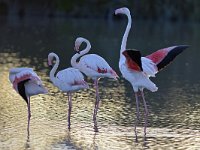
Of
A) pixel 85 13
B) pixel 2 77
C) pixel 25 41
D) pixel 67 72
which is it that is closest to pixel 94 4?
pixel 85 13

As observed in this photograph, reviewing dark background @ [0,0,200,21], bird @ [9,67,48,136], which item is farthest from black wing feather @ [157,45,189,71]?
dark background @ [0,0,200,21]

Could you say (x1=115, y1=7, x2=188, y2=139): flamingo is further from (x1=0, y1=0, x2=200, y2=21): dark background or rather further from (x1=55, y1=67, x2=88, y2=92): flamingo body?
(x1=0, y1=0, x2=200, y2=21): dark background

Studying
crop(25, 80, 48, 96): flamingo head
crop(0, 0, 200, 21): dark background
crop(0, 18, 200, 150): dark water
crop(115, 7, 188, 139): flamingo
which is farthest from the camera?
crop(0, 0, 200, 21): dark background

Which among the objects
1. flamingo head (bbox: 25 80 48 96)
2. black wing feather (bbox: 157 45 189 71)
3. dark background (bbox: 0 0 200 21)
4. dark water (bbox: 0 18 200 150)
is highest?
dark background (bbox: 0 0 200 21)

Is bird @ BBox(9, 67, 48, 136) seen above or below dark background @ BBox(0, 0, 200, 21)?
below

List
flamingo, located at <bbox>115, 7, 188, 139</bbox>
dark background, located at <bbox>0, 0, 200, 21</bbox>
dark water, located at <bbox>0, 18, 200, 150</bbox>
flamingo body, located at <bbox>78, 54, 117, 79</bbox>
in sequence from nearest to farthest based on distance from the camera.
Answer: dark water, located at <bbox>0, 18, 200, 150</bbox> < flamingo, located at <bbox>115, 7, 188, 139</bbox> < flamingo body, located at <bbox>78, 54, 117, 79</bbox> < dark background, located at <bbox>0, 0, 200, 21</bbox>

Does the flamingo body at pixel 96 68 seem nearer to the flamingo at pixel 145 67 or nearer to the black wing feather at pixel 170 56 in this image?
the flamingo at pixel 145 67

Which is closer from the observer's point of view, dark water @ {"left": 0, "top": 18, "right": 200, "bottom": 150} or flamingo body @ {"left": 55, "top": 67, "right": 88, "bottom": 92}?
dark water @ {"left": 0, "top": 18, "right": 200, "bottom": 150}

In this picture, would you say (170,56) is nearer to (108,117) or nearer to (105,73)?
(105,73)

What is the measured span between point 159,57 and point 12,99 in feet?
11.8

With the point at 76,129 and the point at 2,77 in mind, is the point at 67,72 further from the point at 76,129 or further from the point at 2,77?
the point at 2,77

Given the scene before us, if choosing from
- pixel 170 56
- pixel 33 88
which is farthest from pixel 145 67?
pixel 33 88

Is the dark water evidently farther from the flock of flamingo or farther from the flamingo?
the flamingo

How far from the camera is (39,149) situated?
8.32 metres
